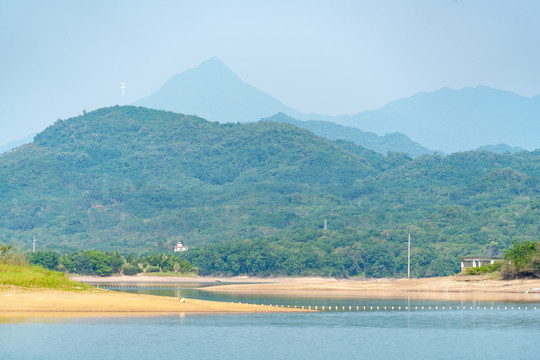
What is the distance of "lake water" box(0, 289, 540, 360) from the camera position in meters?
45.6

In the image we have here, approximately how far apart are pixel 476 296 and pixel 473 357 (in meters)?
49.8

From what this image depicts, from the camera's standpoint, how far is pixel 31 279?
63.4 meters

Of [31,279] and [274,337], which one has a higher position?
[31,279]

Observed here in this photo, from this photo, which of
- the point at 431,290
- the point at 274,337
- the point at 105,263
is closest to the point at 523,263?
the point at 431,290

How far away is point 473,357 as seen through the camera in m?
46.2

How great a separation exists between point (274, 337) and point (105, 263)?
384 feet

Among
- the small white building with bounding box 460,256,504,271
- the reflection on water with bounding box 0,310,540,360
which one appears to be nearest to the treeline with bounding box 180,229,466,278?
the small white building with bounding box 460,256,504,271

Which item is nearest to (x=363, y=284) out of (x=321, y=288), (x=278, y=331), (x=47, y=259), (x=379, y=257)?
(x=321, y=288)

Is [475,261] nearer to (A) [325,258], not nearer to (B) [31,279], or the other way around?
(A) [325,258]

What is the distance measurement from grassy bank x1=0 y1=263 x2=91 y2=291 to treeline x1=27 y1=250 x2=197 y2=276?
86488mm

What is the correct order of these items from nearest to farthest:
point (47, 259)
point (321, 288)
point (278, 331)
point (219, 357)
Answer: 1. point (219, 357)
2. point (278, 331)
3. point (321, 288)
4. point (47, 259)

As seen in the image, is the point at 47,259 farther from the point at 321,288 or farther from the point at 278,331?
the point at 278,331

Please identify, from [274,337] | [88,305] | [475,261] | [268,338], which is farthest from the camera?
[475,261]

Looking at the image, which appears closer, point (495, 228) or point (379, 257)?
point (379, 257)
